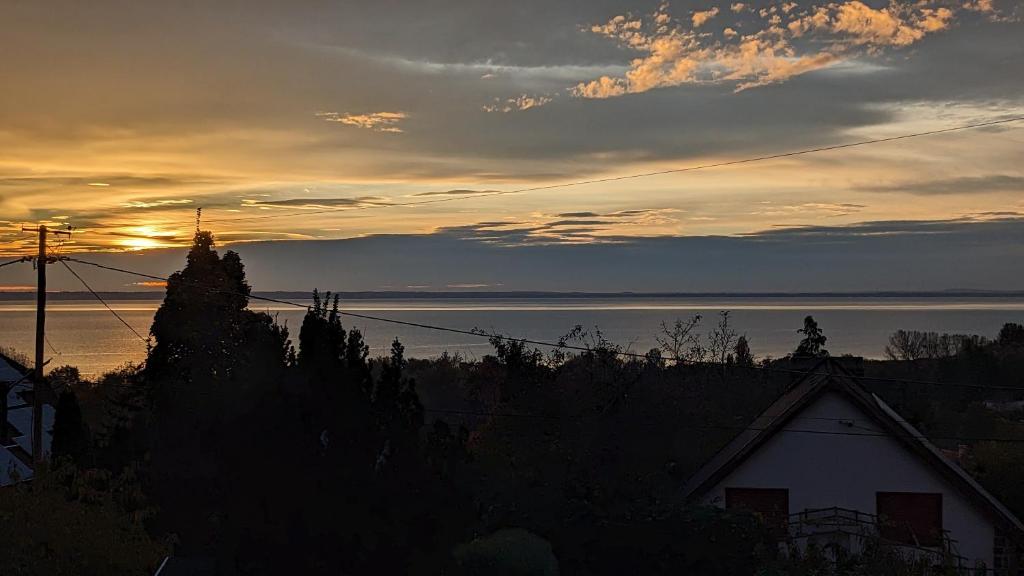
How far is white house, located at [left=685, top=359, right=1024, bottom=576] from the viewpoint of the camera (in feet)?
83.3

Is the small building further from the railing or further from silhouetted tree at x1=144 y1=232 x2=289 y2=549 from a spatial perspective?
the railing

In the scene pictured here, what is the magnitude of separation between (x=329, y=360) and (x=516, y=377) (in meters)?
19.6

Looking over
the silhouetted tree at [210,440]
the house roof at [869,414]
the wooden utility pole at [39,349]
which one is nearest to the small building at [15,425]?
the wooden utility pole at [39,349]

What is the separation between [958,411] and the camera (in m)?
62.3

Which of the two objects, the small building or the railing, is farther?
the small building

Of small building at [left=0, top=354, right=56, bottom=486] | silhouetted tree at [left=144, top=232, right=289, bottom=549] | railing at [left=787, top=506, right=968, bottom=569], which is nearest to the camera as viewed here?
silhouetted tree at [left=144, top=232, right=289, bottom=549]

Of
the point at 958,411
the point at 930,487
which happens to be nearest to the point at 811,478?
the point at 930,487

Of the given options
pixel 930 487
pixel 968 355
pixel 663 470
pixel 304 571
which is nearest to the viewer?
pixel 304 571

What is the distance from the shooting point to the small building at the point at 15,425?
40.9m

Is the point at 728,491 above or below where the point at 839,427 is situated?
below

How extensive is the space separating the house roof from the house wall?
0.31m

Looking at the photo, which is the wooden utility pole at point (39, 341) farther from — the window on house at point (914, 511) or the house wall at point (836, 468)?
the window on house at point (914, 511)

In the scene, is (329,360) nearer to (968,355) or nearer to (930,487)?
(930,487)

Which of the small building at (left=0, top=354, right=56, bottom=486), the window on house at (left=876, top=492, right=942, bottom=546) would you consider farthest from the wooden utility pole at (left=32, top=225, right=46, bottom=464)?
the window on house at (left=876, top=492, right=942, bottom=546)
